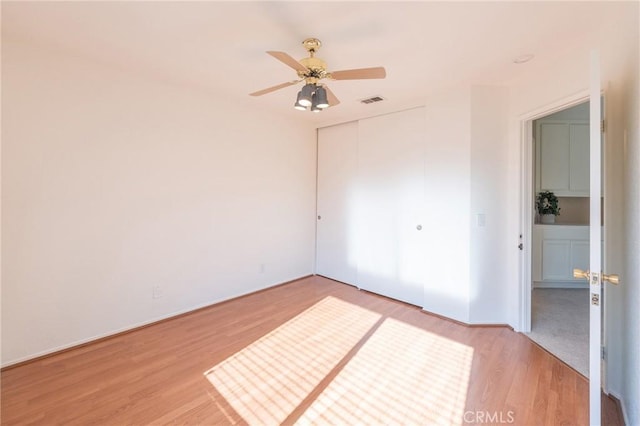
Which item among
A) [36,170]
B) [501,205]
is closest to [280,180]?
[36,170]

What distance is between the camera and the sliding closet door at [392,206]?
3355mm

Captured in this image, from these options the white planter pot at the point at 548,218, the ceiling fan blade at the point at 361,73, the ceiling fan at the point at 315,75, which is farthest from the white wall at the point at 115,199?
the white planter pot at the point at 548,218

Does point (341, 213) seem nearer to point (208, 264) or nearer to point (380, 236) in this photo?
point (380, 236)

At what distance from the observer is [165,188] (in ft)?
9.57

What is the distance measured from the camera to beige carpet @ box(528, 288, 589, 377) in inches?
92.1

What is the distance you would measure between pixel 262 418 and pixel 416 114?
336 centimetres

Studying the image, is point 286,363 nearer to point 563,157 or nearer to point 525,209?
point 525,209

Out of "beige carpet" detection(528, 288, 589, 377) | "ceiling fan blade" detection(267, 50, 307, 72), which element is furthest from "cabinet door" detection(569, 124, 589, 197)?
"ceiling fan blade" detection(267, 50, 307, 72)

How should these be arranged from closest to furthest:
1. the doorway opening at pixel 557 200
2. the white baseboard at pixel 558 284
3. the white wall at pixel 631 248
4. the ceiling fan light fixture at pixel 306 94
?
1. the white wall at pixel 631 248
2. the ceiling fan light fixture at pixel 306 94
3. the doorway opening at pixel 557 200
4. the white baseboard at pixel 558 284

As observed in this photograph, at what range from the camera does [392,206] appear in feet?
11.9

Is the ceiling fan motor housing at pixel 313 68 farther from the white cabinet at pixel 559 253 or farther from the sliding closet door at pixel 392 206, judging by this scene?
the white cabinet at pixel 559 253

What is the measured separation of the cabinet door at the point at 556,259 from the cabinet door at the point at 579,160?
2.82 ft

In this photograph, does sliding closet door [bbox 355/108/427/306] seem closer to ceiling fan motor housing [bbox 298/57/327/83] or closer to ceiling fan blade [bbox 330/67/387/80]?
ceiling fan blade [bbox 330/67/387/80]

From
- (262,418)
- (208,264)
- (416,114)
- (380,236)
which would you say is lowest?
(262,418)
